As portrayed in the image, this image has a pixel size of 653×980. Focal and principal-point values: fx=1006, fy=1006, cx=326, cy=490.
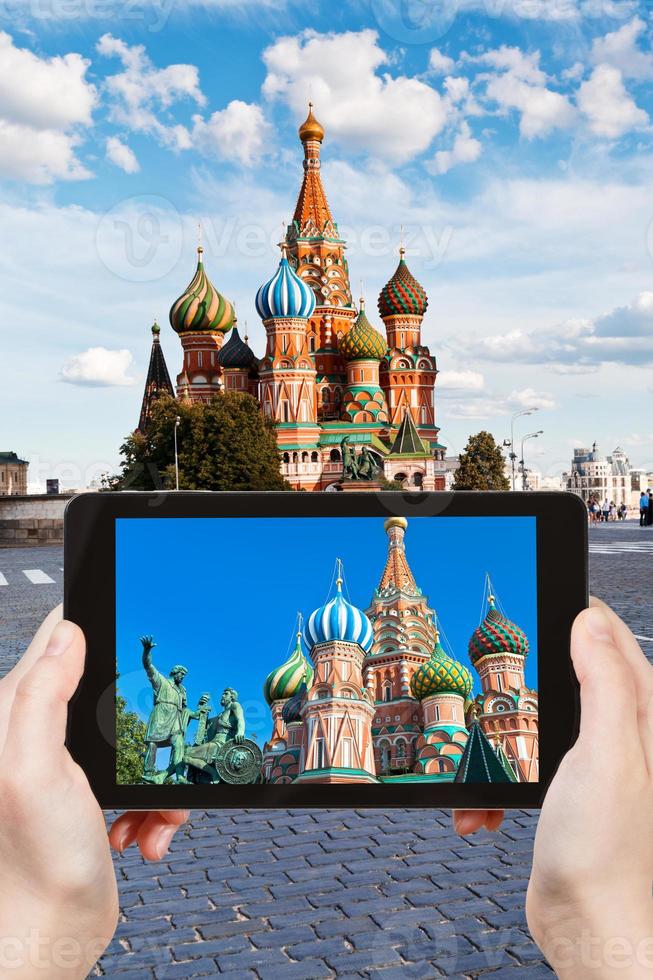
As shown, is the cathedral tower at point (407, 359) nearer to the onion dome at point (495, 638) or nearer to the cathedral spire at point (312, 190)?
the cathedral spire at point (312, 190)

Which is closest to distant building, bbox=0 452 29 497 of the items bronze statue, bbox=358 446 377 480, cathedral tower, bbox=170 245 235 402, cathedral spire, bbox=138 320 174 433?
cathedral spire, bbox=138 320 174 433

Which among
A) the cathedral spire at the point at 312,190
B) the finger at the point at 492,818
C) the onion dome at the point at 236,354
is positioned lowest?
the finger at the point at 492,818

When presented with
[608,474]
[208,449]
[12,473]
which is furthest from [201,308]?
[608,474]

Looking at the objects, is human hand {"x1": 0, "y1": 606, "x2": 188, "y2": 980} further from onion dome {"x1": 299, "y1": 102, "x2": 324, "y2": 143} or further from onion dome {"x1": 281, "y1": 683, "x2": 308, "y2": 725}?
onion dome {"x1": 299, "y1": 102, "x2": 324, "y2": 143}

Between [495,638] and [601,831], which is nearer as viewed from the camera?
[601,831]

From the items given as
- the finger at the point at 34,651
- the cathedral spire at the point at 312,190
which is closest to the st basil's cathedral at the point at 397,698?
the finger at the point at 34,651

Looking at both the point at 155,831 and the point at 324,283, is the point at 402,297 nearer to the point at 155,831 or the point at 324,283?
the point at 324,283
